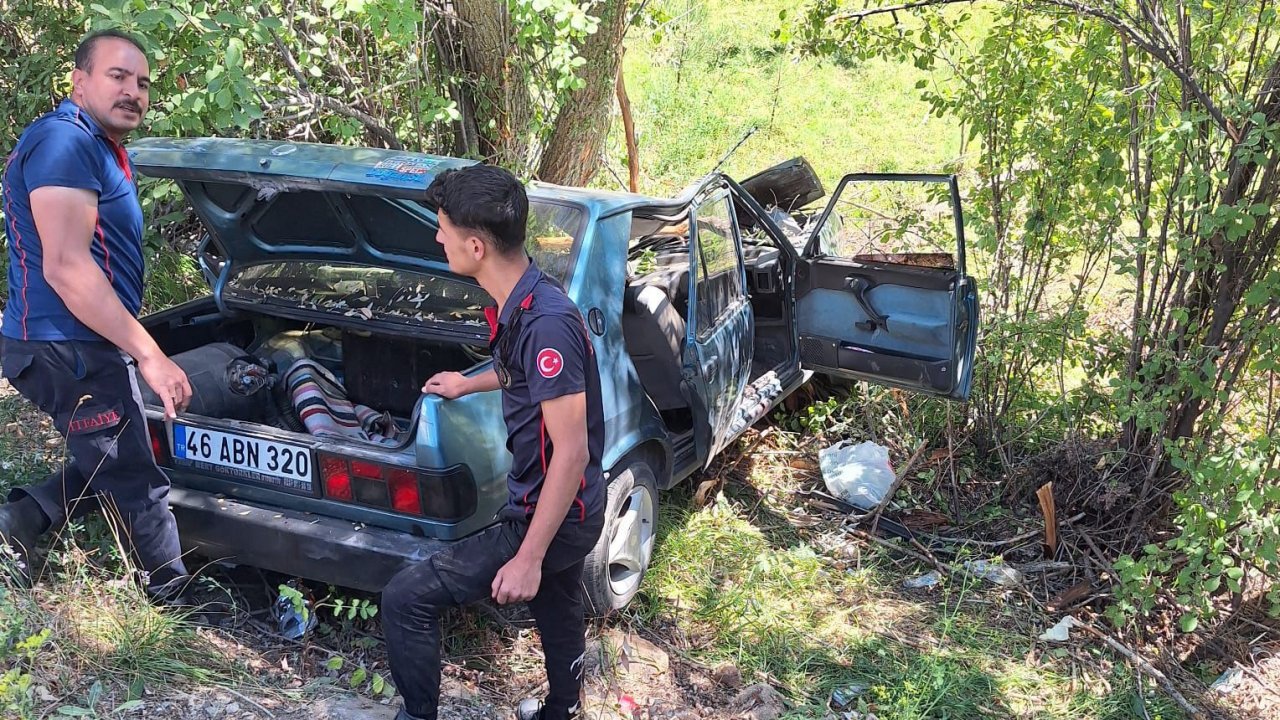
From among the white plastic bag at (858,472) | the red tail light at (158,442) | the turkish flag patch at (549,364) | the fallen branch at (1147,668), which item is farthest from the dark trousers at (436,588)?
the white plastic bag at (858,472)

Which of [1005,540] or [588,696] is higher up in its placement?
[588,696]

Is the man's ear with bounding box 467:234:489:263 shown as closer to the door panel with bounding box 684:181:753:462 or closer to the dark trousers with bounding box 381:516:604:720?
the dark trousers with bounding box 381:516:604:720

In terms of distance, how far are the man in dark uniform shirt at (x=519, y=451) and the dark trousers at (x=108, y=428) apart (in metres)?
1.18

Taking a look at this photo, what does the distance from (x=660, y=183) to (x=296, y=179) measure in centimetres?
615

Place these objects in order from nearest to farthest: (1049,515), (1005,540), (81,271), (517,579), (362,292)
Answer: (517,579) → (81,271) → (362,292) → (1049,515) → (1005,540)

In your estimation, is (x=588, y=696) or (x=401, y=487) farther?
(x=588, y=696)

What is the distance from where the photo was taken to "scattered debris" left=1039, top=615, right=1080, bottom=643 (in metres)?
4.07

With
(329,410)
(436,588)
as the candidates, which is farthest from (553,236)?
(436,588)

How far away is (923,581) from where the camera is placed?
4.43m

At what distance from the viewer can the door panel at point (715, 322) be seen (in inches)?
157

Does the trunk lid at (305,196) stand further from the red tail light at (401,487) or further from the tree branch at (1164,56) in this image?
the tree branch at (1164,56)

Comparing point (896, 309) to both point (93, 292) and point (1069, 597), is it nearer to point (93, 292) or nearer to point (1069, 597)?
point (1069, 597)

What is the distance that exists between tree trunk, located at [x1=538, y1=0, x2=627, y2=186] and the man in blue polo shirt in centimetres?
334

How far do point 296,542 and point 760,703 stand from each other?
65.2 inches
